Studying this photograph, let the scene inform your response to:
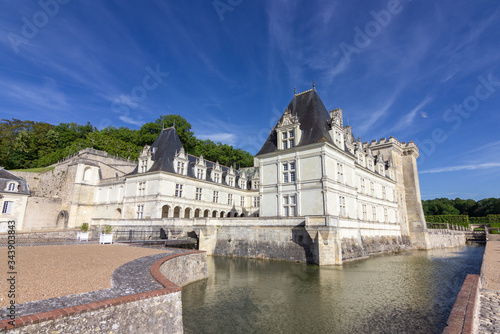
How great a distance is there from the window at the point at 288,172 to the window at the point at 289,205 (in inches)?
64.5

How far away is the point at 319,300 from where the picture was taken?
1195cm

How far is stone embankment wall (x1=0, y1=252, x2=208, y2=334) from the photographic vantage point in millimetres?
4680

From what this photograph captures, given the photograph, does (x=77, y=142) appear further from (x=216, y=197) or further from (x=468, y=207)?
(x=468, y=207)

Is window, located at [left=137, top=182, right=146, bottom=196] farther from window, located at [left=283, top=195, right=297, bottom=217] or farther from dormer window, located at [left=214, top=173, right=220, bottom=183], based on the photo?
window, located at [left=283, top=195, right=297, bottom=217]

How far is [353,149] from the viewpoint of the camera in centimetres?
3231

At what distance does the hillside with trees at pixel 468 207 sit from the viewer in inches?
3073

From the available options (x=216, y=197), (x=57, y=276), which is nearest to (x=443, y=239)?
(x=216, y=197)

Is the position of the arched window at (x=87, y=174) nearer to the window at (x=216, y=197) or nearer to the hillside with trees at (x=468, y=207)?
the window at (x=216, y=197)

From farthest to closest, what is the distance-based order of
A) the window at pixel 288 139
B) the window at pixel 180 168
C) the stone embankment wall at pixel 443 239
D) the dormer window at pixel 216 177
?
the stone embankment wall at pixel 443 239, the dormer window at pixel 216 177, the window at pixel 180 168, the window at pixel 288 139

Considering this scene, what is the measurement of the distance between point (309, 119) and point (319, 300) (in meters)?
18.8

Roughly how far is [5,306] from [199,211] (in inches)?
1242

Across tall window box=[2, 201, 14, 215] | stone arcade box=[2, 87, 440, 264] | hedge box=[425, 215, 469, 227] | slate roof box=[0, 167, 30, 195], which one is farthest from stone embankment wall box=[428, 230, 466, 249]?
tall window box=[2, 201, 14, 215]

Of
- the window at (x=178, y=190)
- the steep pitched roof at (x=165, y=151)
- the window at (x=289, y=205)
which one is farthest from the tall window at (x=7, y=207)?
the window at (x=289, y=205)

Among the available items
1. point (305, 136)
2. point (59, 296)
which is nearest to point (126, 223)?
point (305, 136)
